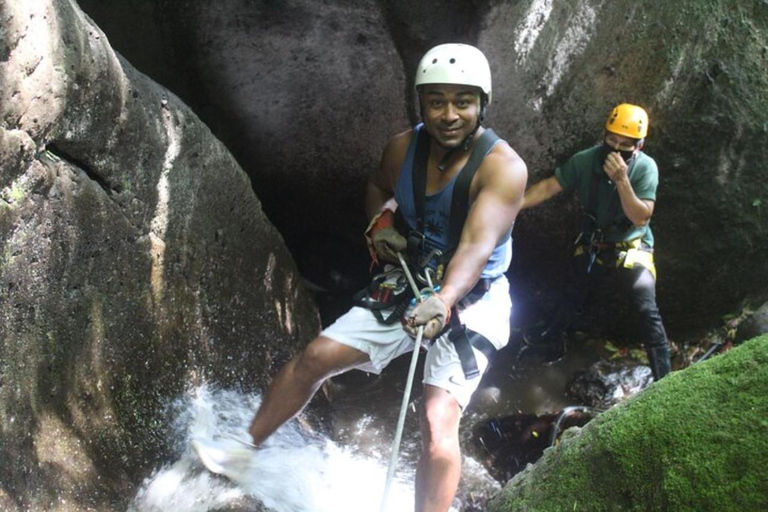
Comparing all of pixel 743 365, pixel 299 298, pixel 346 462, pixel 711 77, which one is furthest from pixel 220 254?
pixel 711 77

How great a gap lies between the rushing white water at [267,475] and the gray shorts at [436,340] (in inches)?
35.9

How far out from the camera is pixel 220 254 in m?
4.73

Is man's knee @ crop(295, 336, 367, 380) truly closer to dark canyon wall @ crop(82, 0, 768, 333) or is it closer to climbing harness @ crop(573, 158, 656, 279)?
climbing harness @ crop(573, 158, 656, 279)

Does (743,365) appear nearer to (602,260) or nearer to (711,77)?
(602,260)

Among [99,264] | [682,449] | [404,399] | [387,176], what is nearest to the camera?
[682,449]

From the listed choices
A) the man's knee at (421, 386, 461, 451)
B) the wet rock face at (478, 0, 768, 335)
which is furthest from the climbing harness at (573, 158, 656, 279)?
the man's knee at (421, 386, 461, 451)

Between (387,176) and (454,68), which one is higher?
(454,68)

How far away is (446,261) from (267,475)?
5.63 ft

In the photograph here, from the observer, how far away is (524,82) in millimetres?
6004

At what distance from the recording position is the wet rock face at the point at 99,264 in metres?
2.99

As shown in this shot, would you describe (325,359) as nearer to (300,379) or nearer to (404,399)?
(300,379)

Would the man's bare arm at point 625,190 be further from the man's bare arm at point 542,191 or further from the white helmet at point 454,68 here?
the white helmet at point 454,68

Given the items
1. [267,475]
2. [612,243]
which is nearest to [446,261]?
[267,475]

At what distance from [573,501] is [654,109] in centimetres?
420
